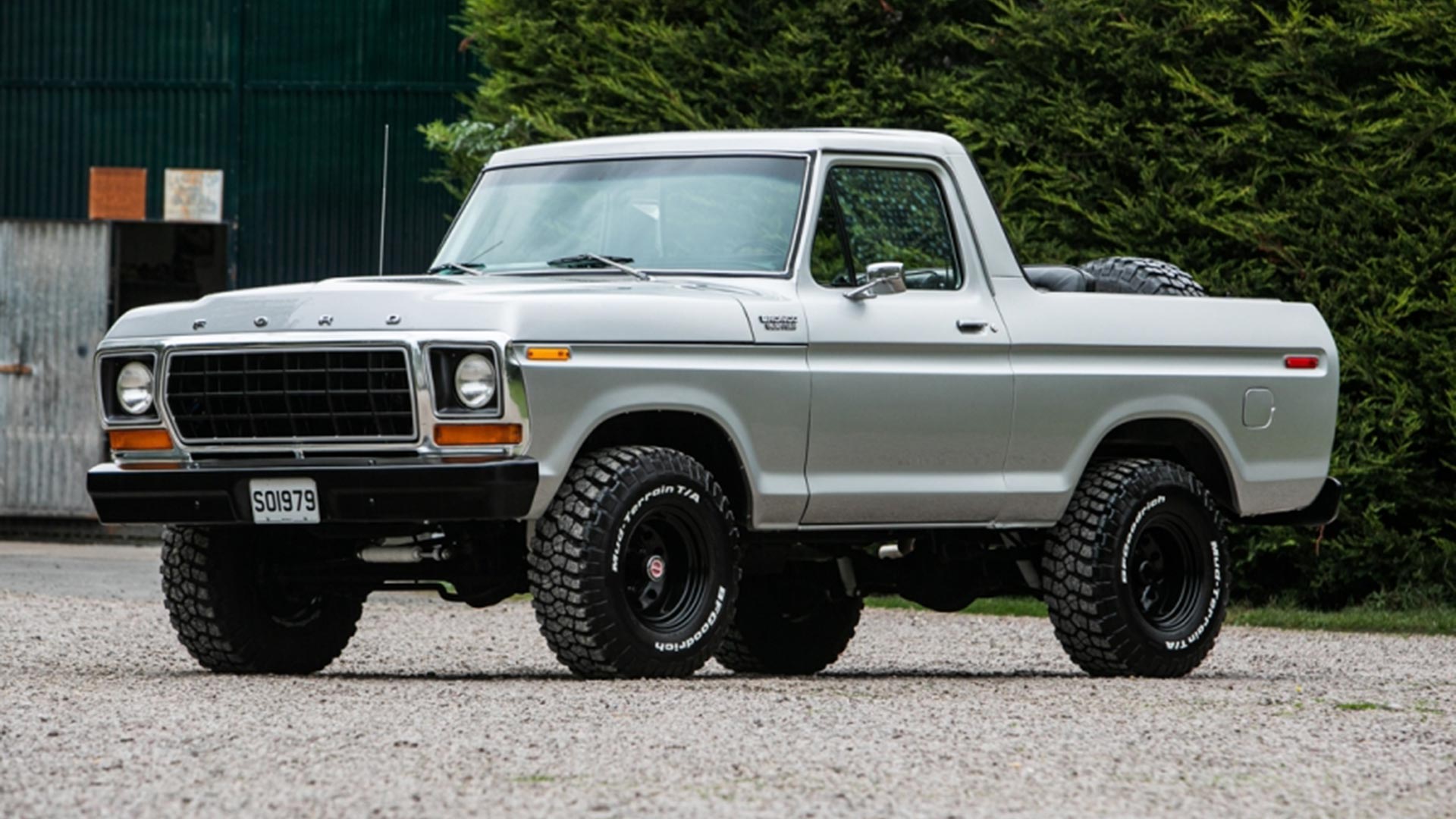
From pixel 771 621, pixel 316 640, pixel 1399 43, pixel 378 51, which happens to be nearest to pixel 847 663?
pixel 771 621

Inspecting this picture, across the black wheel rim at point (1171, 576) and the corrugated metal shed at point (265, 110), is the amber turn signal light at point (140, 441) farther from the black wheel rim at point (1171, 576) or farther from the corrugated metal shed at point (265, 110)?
the corrugated metal shed at point (265, 110)

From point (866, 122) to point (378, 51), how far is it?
5.47 m

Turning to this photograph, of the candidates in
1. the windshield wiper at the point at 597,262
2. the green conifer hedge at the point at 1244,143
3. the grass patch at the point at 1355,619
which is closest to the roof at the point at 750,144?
the windshield wiper at the point at 597,262

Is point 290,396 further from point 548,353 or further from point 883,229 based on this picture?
point 883,229

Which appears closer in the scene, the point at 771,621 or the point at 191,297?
the point at 771,621

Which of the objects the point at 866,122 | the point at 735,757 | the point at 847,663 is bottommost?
the point at 847,663

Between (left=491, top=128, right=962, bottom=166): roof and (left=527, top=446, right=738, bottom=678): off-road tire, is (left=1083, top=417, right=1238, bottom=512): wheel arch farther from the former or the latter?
(left=527, top=446, right=738, bottom=678): off-road tire

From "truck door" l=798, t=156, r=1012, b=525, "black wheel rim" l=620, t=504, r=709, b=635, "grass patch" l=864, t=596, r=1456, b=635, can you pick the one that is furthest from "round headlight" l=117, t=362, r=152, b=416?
"grass patch" l=864, t=596, r=1456, b=635

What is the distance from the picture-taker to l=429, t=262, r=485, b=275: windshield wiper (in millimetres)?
9391

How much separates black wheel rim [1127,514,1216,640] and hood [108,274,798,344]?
7.02 ft

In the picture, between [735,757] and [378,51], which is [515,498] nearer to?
[735,757]

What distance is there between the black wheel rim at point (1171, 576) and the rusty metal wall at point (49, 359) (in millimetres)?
10701

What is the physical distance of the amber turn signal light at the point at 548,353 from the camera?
26.1 feet

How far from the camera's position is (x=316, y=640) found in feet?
31.2
